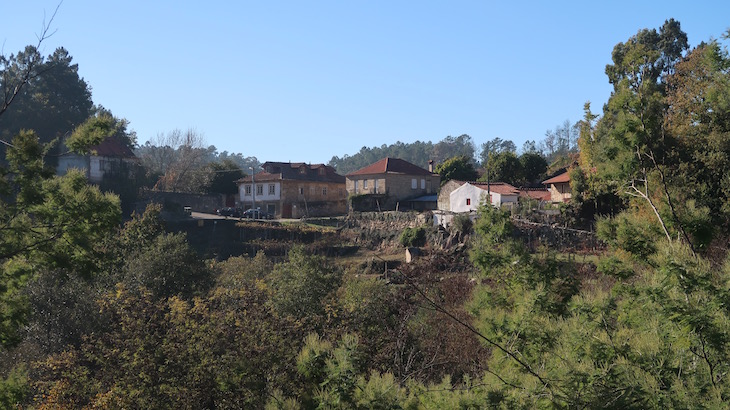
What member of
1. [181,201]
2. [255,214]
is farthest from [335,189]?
[181,201]

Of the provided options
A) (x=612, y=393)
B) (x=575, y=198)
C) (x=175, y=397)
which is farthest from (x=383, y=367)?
(x=575, y=198)

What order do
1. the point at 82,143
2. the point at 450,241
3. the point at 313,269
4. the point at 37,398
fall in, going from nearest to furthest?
1. the point at 82,143
2. the point at 37,398
3. the point at 313,269
4. the point at 450,241

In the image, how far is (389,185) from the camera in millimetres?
57500

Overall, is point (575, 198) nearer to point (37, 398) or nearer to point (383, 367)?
point (383, 367)

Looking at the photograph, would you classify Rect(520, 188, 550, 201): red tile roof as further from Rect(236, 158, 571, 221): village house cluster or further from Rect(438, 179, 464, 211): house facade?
Rect(236, 158, 571, 221): village house cluster

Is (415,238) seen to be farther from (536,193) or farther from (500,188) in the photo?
(536,193)

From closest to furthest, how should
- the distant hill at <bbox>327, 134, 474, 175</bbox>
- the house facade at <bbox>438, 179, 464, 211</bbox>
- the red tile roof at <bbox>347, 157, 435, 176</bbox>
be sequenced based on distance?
the house facade at <bbox>438, 179, 464, 211</bbox> < the red tile roof at <bbox>347, 157, 435, 176</bbox> < the distant hill at <bbox>327, 134, 474, 175</bbox>

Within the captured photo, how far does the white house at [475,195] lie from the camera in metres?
43.8

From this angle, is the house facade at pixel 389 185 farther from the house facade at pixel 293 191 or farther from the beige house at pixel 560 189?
the beige house at pixel 560 189

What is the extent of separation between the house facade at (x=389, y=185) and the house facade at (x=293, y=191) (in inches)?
154

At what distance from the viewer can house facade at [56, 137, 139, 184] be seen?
2120 inches

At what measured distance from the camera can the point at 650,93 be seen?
10070 mm

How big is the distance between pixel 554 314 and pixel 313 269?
9786 mm

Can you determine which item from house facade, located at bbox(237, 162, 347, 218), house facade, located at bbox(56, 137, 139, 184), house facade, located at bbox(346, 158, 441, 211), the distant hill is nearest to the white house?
house facade, located at bbox(346, 158, 441, 211)
